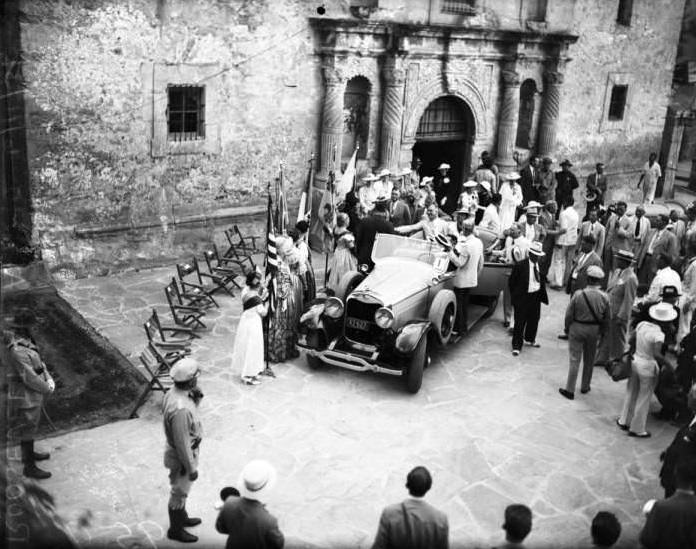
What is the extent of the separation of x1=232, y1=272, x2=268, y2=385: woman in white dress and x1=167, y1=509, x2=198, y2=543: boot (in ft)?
10.6

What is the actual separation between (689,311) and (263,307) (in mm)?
6212

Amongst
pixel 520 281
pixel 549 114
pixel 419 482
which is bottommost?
pixel 419 482

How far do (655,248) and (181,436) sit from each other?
9.06 metres

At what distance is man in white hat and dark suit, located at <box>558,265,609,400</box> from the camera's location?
32.1 ft

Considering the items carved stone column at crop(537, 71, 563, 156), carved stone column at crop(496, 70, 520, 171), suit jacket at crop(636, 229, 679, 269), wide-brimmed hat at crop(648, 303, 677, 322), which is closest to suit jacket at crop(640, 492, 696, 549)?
wide-brimmed hat at crop(648, 303, 677, 322)

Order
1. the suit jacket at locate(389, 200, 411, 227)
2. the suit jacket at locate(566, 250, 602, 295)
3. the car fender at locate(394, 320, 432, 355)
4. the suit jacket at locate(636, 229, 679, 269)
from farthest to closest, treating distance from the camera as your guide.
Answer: the suit jacket at locate(389, 200, 411, 227), the suit jacket at locate(636, 229, 679, 269), the suit jacket at locate(566, 250, 602, 295), the car fender at locate(394, 320, 432, 355)

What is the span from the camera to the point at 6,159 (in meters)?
12.4

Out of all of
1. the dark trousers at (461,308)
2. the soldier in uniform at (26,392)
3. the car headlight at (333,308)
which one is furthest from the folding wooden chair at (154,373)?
the dark trousers at (461,308)

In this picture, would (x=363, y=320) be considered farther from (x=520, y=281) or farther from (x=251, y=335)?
(x=520, y=281)

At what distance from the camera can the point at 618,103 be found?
21547 millimetres

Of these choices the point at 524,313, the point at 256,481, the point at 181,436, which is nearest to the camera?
the point at 256,481

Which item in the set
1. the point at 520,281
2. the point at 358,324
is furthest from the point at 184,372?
the point at 520,281

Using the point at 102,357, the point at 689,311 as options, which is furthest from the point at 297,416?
the point at 689,311

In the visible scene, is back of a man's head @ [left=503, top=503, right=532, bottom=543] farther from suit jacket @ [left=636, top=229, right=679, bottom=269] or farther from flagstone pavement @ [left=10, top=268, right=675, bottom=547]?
suit jacket @ [left=636, top=229, right=679, bottom=269]
